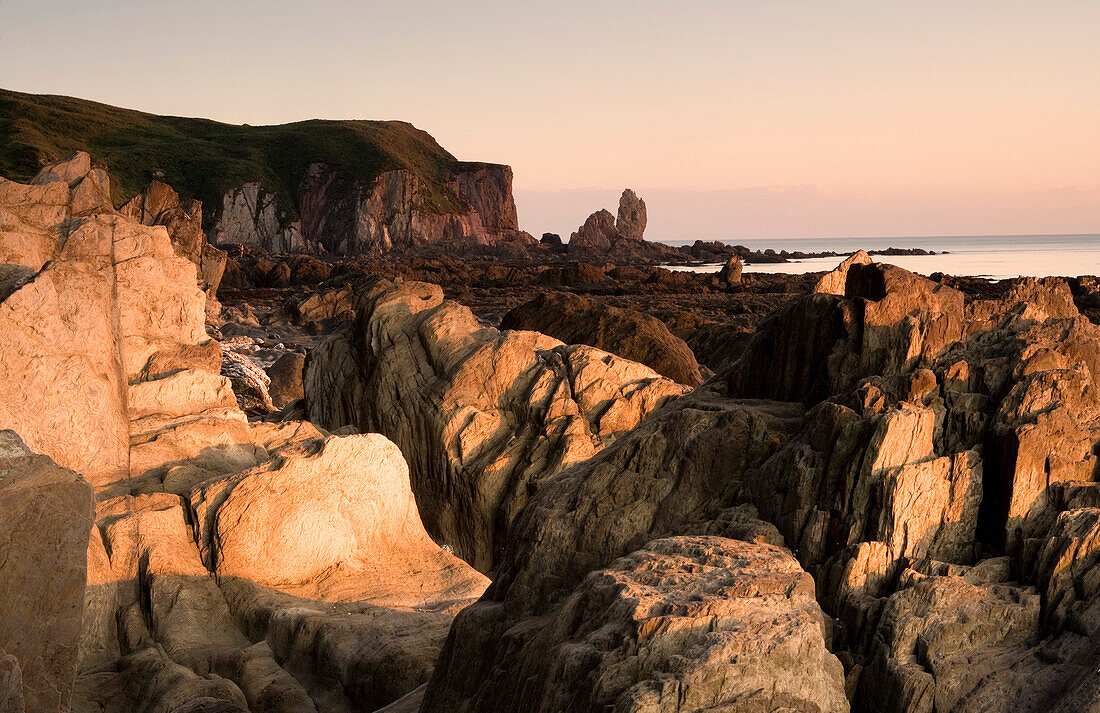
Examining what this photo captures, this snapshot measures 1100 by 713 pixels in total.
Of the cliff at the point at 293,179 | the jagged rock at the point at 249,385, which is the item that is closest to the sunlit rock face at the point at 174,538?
the jagged rock at the point at 249,385

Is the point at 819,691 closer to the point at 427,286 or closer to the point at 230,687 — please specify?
the point at 230,687

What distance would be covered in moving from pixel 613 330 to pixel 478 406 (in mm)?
11301

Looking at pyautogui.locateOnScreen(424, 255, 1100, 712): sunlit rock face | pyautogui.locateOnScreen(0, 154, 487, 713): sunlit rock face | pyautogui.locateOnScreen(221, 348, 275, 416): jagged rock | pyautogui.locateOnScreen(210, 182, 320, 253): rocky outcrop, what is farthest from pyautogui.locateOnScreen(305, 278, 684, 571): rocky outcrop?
pyautogui.locateOnScreen(210, 182, 320, 253): rocky outcrop

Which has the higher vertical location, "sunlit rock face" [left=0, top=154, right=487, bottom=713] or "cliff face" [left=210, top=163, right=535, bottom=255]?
"cliff face" [left=210, top=163, right=535, bottom=255]

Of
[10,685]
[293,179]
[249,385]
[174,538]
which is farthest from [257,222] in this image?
[10,685]

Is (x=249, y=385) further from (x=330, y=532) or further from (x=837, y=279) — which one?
(x=837, y=279)

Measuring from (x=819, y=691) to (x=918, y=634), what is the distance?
102cm

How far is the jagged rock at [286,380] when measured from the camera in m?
34.3

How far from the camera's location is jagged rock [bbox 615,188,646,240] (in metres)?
178

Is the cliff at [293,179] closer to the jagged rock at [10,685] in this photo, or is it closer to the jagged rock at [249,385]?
the jagged rock at [249,385]

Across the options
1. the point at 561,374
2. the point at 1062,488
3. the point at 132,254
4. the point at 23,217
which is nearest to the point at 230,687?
the point at 1062,488

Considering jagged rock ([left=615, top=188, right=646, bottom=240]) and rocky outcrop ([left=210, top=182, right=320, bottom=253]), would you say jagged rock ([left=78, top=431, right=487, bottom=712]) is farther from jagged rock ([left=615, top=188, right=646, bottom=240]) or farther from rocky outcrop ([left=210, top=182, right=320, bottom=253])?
jagged rock ([left=615, top=188, right=646, bottom=240])

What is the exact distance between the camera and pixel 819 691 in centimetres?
625

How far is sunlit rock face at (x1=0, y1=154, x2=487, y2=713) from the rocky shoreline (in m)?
0.04
